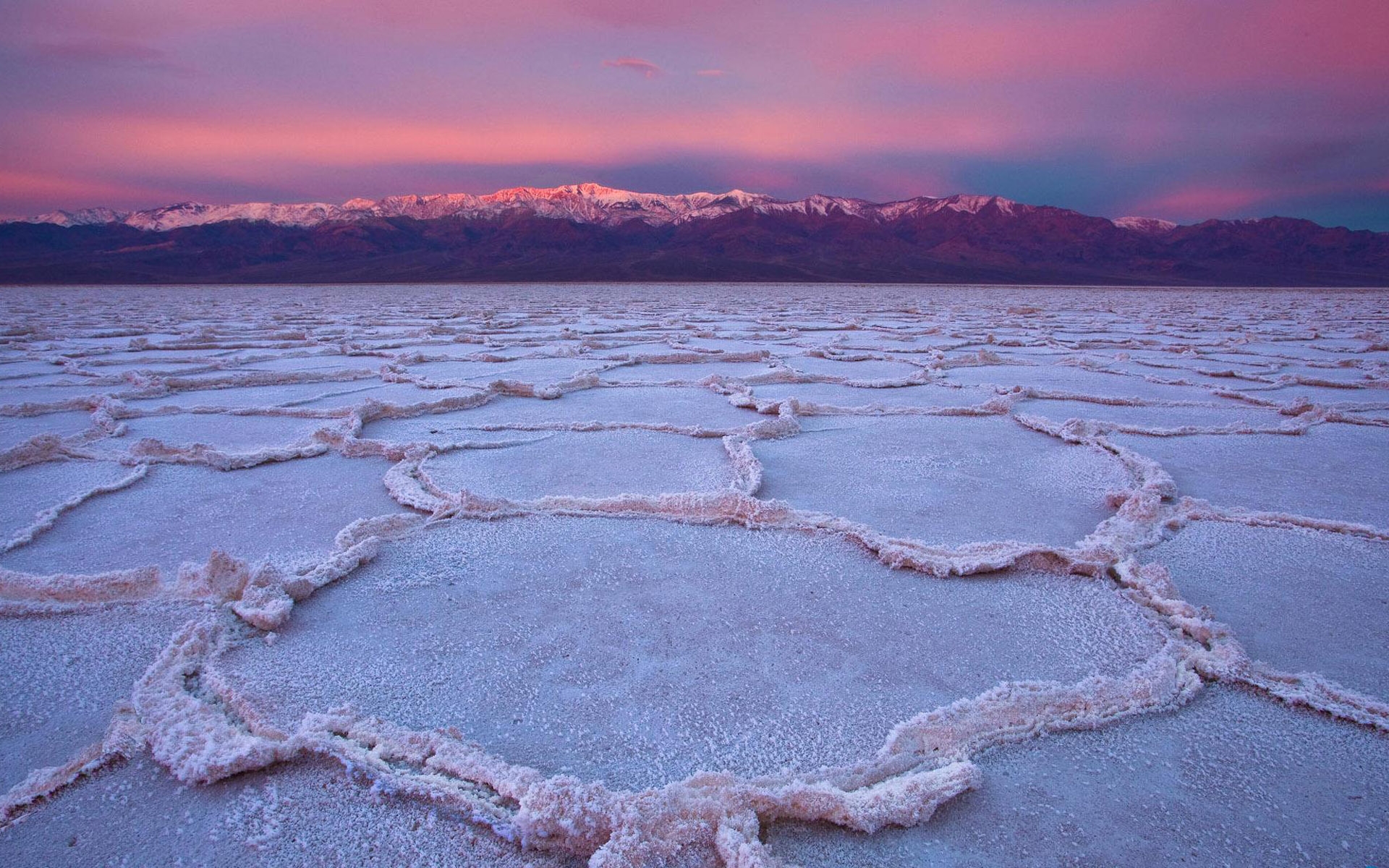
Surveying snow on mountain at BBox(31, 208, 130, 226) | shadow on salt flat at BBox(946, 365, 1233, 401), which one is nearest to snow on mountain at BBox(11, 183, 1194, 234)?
snow on mountain at BBox(31, 208, 130, 226)

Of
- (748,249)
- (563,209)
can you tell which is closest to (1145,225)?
(748,249)

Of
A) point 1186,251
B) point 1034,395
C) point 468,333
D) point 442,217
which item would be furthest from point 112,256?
point 1186,251

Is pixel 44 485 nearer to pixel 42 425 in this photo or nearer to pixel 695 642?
pixel 42 425

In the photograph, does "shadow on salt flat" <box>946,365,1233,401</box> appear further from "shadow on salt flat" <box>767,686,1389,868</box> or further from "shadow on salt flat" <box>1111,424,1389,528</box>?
"shadow on salt flat" <box>767,686,1389,868</box>

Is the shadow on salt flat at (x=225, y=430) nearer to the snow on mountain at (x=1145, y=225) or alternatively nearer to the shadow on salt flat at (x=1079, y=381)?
the shadow on salt flat at (x=1079, y=381)

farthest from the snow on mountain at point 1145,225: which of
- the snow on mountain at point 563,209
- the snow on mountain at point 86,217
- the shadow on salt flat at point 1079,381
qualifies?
the snow on mountain at point 86,217

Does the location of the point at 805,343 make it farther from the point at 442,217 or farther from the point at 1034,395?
the point at 442,217
